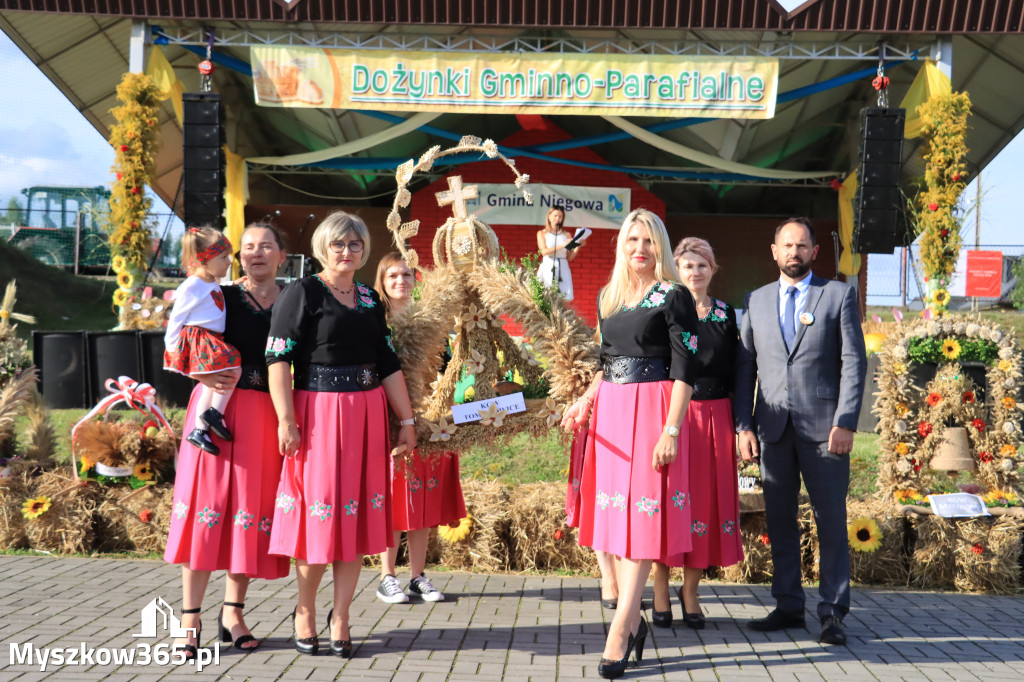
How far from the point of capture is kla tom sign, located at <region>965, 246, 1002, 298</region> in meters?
→ 20.2

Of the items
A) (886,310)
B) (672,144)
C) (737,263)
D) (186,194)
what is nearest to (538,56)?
(672,144)

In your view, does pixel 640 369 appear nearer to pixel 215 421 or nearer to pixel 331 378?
pixel 331 378

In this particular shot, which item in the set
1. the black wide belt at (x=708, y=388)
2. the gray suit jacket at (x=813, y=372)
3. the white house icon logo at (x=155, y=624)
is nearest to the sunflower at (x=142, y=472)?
the white house icon logo at (x=155, y=624)

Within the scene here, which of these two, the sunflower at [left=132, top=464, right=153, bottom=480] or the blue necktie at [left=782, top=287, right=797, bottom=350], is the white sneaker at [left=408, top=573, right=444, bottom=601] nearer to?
the sunflower at [left=132, top=464, right=153, bottom=480]

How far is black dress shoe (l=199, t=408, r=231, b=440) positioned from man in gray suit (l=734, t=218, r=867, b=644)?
2.19 metres

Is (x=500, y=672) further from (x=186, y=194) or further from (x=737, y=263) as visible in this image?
(x=737, y=263)

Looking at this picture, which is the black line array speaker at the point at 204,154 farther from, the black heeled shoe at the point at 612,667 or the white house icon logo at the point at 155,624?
the black heeled shoe at the point at 612,667

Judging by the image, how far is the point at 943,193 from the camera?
32.9 ft

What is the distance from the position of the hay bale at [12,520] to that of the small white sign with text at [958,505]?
17.0 feet

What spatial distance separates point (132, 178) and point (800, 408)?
861cm

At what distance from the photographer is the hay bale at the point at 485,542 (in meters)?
4.82

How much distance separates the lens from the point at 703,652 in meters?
3.53

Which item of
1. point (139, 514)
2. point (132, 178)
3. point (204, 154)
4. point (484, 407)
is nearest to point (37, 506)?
point (139, 514)

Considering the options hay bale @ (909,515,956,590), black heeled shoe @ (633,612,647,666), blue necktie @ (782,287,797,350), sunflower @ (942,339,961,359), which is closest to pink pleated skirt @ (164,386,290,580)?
black heeled shoe @ (633,612,647,666)
